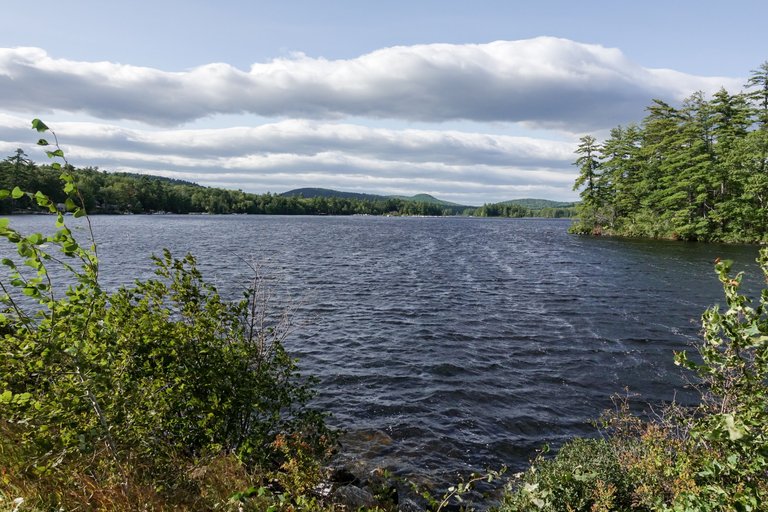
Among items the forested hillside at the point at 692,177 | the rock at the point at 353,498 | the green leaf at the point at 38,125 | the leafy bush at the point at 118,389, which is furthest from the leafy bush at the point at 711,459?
the forested hillside at the point at 692,177

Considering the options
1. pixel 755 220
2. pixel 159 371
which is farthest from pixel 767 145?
pixel 159 371

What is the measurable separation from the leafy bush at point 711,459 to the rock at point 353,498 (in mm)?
2552

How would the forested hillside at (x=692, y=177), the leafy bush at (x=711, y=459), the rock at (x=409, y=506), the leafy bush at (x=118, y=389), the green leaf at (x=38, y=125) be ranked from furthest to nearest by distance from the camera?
the forested hillside at (x=692, y=177), the rock at (x=409, y=506), the leafy bush at (x=711, y=459), the leafy bush at (x=118, y=389), the green leaf at (x=38, y=125)

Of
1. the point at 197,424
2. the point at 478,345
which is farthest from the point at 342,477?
the point at 478,345

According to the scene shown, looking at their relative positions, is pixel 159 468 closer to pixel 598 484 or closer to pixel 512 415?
pixel 598 484

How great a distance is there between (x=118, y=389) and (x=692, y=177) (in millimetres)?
71070

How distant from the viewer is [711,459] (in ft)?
19.1

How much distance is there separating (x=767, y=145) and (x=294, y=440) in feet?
225

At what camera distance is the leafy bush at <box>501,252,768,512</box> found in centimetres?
477

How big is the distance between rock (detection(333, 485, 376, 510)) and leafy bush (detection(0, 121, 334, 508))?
0.77 m

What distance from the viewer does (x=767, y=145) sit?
52594 millimetres

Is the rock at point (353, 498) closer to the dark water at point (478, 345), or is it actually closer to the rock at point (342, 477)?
the rock at point (342, 477)

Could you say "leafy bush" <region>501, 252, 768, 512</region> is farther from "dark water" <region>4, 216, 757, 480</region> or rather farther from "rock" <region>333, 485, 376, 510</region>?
"dark water" <region>4, 216, 757, 480</region>

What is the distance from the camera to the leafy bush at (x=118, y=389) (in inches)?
178
